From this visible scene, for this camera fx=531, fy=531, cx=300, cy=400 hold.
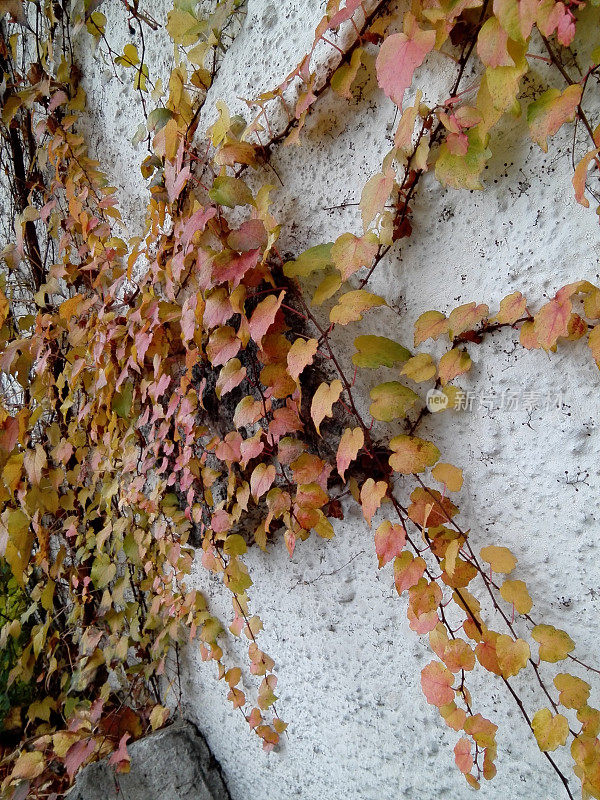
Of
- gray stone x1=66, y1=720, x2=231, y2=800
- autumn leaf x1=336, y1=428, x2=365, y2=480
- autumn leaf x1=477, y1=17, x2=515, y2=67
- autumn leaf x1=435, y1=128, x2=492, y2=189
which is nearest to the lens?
autumn leaf x1=477, y1=17, x2=515, y2=67

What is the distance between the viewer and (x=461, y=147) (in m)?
0.70

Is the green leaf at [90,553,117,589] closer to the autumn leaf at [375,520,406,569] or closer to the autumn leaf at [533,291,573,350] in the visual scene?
the autumn leaf at [375,520,406,569]

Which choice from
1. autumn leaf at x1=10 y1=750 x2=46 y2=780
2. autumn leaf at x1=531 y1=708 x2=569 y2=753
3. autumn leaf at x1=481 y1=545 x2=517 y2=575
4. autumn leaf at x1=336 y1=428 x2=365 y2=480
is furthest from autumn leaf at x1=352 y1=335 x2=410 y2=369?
autumn leaf at x1=10 y1=750 x2=46 y2=780

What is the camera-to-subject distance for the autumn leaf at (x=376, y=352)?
0.84 meters

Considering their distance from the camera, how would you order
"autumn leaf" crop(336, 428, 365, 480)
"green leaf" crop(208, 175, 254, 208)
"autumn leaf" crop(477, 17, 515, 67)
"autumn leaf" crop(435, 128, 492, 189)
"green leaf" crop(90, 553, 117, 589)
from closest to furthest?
1. "autumn leaf" crop(477, 17, 515, 67)
2. "autumn leaf" crop(435, 128, 492, 189)
3. "autumn leaf" crop(336, 428, 365, 480)
4. "green leaf" crop(208, 175, 254, 208)
5. "green leaf" crop(90, 553, 117, 589)

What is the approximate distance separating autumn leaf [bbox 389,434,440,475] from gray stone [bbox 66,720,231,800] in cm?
112

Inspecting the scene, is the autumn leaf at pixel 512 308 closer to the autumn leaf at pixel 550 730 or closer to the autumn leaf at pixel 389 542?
the autumn leaf at pixel 389 542

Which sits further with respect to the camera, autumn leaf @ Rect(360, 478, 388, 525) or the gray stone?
the gray stone

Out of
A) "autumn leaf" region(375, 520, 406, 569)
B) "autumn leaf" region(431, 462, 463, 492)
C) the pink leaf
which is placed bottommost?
"autumn leaf" region(375, 520, 406, 569)

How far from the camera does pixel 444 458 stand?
886mm

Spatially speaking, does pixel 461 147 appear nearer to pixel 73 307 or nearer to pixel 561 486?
pixel 561 486

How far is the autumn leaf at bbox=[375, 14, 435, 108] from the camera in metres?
0.63

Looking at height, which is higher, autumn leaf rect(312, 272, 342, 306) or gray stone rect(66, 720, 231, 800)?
autumn leaf rect(312, 272, 342, 306)

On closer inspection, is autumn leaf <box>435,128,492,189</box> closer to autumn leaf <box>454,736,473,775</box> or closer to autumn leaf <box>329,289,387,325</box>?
autumn leaf <box>329,289,387,325</box>
